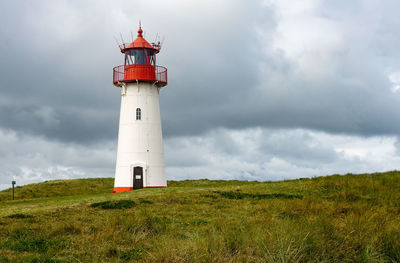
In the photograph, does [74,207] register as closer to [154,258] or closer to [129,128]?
[154,258]

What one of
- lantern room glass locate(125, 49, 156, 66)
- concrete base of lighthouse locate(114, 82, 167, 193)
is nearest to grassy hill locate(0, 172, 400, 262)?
concrete base of lighthouse locate(114, 82, 167, 193)

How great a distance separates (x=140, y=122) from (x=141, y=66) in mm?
4297

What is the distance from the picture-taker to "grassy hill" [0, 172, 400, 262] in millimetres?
8812

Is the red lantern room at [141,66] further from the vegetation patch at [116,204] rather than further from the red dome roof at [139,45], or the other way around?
the vegetation patch at [116,204]

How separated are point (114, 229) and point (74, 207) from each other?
6734mm

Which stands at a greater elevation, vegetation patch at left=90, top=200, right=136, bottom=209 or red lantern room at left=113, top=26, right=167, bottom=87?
red lantern room at left=113, top=26, right=167, bottom=87

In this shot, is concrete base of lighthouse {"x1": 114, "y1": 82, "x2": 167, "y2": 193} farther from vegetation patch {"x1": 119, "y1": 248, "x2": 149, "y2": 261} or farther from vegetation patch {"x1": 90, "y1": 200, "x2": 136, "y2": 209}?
vegetation patch {"x1": 119, "y1": 248, "x2": 149, "y2": 261}

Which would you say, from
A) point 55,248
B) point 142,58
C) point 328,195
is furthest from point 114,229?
point 142,58

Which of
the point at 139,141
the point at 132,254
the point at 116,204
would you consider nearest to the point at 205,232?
the point at 132,254

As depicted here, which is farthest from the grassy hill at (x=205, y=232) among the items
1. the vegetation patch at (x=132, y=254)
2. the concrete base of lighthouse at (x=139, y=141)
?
the concrete base of lighthouse at (x=139, y=141)

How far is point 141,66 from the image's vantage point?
33.3 metres

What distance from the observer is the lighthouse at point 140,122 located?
107 feet

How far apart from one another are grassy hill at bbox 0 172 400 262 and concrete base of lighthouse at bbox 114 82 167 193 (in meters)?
12.1

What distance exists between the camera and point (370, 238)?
9.83m
